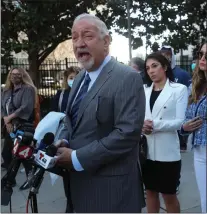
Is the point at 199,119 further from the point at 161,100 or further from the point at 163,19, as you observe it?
the point at 163,19

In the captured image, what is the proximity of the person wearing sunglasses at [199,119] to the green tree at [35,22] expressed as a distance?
953 centimetres

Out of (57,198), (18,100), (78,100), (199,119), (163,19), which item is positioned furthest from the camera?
(163,19)

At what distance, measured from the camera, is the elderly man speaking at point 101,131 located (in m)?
1.78

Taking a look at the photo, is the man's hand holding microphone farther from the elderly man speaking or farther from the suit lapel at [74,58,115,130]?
the suit lapel at [74,58,115,130]

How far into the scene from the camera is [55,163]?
6.04 feet

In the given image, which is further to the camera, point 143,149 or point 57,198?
point 57,198

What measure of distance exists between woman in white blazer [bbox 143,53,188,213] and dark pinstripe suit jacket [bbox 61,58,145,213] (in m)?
1.05

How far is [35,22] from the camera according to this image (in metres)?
11.5

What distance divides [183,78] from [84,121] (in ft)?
12.3

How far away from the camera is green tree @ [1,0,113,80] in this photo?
11.5m

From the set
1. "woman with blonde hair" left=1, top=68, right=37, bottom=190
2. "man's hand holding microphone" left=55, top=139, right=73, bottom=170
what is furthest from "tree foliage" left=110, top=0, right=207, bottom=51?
"man's hand holding microphone" left=55, top=139, right=73, bottom=170

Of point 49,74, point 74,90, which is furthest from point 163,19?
point 74,90

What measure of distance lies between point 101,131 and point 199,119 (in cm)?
108

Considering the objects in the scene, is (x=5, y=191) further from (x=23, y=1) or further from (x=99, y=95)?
(x=23, y=1)
